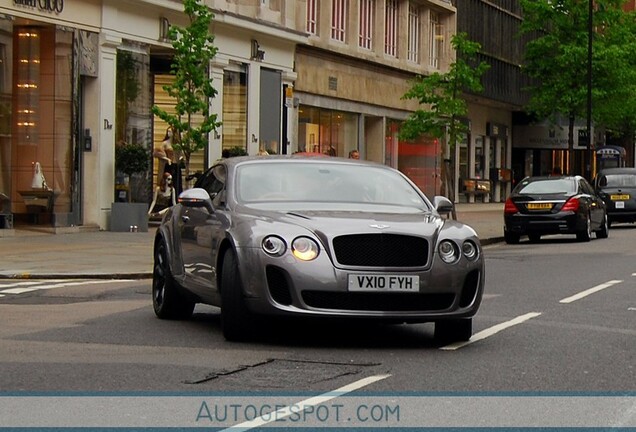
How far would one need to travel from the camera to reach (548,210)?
108 feet

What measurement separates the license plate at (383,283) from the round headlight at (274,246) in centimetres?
54

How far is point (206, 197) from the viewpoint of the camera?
1282 cm

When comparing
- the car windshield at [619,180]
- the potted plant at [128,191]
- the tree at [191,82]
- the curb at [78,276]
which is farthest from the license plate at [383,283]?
the car windshield at [619,180]

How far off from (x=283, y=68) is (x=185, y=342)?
103ft

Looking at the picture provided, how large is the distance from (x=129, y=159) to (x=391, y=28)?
22.1m

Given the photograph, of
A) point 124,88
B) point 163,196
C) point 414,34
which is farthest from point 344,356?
point 414,34

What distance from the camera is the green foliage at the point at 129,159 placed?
32.8 m

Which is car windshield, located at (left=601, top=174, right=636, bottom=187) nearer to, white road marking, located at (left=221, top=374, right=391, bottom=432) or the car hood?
the car hood

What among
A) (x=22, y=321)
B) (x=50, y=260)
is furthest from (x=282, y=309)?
(x=50, y=260)

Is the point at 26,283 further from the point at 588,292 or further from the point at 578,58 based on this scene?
the point at 578,58

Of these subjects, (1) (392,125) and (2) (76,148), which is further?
(1) (392,125)

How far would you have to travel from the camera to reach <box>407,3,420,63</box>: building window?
182 feet

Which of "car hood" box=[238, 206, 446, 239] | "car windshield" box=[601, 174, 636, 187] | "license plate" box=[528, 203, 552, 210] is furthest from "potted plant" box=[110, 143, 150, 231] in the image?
"car hood" box=[238, 206, 446, 239]

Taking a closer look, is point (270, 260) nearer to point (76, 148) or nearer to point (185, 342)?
point (185, 342)
